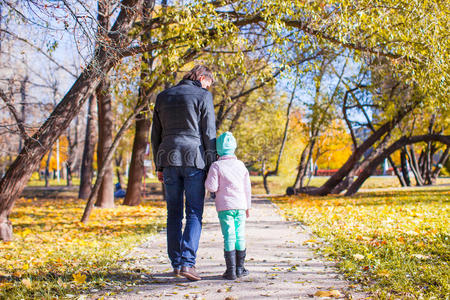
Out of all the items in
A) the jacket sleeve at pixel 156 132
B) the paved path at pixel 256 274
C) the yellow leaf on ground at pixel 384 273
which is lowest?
the paved path at pixel 256 274

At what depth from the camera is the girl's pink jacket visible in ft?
13.9

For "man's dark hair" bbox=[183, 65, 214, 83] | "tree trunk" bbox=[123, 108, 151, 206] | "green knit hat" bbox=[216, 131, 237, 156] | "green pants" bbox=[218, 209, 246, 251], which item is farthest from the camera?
"tree trunk" bbox=[123, 108, 151, 206]

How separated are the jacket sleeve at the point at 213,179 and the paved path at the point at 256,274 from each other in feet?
3.11

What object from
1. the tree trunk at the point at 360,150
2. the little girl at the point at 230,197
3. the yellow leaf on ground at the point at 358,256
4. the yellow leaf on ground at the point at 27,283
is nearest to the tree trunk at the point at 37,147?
the yellow leaf on ground at the point at 27,283

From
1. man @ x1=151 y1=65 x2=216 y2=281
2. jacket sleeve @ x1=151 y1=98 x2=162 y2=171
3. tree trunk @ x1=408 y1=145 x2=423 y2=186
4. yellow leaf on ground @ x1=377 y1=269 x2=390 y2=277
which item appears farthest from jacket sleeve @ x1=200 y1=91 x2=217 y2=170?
tree trunk @ x1=408 y1=145 x2=423 y2=186

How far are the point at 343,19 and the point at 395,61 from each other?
1.53 metres

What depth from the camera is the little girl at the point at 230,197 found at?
4211 millimetres

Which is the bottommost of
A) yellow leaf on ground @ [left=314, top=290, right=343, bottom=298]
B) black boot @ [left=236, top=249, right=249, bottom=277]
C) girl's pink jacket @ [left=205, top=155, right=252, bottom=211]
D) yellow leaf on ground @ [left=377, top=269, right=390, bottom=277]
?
yellow leaf on ground @ [left=314, top=290, right=343, bottom=298]

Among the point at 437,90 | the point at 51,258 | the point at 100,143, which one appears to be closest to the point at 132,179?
the point at 100,143

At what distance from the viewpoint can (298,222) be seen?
867cm

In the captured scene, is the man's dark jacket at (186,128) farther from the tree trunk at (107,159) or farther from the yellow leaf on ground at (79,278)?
the tree trunk at (107,159)

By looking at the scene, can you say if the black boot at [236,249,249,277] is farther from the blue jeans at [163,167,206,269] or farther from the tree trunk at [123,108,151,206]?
the tree trunk at [123,108,151,206]

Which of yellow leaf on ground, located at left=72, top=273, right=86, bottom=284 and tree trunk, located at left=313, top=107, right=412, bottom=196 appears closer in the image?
yellow leaf on ground, located at left=72, top=273, right=86, bottom=284

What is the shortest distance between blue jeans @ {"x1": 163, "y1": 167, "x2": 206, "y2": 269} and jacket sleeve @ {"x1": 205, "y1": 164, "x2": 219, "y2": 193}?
0.09 meters
